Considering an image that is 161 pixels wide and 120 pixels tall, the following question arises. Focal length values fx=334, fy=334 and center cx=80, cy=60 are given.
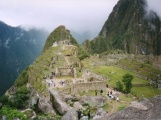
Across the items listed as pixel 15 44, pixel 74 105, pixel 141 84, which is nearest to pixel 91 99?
pixel 74 105

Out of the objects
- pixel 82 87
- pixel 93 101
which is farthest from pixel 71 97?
pixel 82 87

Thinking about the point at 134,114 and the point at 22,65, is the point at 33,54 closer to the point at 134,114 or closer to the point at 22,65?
the point at 22,65

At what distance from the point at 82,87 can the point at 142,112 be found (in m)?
28.1

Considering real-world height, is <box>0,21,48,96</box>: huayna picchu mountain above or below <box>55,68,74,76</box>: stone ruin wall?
above

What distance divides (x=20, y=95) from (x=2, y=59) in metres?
80.9

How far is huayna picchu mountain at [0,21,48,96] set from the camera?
112213mm

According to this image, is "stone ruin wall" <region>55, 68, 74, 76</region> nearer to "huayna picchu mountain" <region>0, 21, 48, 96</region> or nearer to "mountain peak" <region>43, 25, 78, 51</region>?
"huayna picchu mountain" <region>0, 21, 48, 96</region>

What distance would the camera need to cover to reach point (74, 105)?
113 ft

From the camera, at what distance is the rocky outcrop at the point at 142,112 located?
16094 mm

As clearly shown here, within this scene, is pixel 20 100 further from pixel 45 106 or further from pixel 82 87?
pixel 82 87

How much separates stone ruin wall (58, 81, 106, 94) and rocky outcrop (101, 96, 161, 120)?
2589cm

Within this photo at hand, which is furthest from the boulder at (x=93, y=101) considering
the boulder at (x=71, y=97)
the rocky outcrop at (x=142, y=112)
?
the rocky outcrop at (x=142, y=112)

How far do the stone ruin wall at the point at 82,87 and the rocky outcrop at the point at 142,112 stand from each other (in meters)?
25.9

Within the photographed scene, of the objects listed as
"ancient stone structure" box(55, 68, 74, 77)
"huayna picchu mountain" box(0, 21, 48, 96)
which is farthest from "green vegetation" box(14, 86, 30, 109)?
"huayna picchu mountain" box(0, 21, 48, 96)
